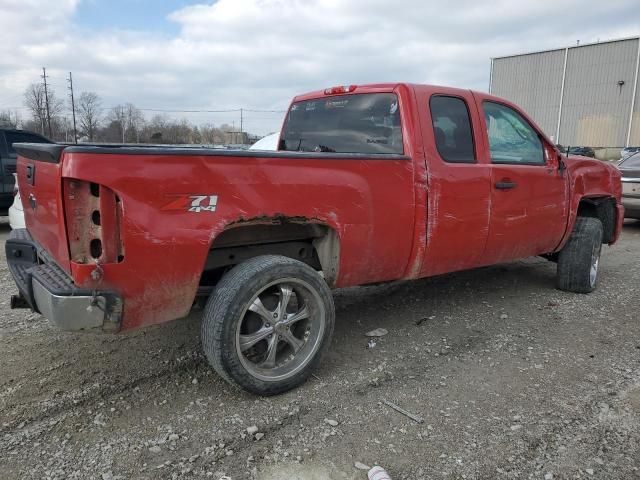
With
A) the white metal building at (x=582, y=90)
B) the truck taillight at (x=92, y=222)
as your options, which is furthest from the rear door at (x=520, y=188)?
the white metal building at (x=582, y=90)

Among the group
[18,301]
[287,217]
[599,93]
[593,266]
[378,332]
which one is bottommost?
[378,332]

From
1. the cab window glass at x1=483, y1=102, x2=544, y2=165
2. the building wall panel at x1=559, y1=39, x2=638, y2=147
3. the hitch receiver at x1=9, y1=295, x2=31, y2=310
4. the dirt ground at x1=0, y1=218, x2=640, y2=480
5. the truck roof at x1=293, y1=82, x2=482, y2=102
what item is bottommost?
the dirt ground at x1=0, y1=218, x2=640, y2=480

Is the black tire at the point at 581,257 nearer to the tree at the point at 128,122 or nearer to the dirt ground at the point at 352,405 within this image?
the dirt ground at the point at 352,405

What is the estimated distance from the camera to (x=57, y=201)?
257 centimetres

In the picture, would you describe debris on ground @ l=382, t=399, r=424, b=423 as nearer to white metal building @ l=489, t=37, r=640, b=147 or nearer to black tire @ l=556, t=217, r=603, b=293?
black tire @ l=556, t=217, r=603, b=293

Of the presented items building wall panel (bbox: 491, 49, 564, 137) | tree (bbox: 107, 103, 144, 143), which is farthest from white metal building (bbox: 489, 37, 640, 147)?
tree (bbox: 107, 103, 144, 143)

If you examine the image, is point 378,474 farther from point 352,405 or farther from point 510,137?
point 510,137

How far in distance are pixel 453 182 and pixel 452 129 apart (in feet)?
1.60

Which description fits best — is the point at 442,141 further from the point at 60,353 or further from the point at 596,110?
the point at 596,110

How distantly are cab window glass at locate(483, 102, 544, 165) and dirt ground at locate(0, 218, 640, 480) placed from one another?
4.78 ft

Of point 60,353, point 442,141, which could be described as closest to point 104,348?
point 60,353

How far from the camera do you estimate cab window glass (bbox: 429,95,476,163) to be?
13.0 feet

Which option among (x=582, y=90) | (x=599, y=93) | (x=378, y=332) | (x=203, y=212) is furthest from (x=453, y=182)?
(x=582, y=90)

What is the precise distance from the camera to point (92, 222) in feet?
8.42
